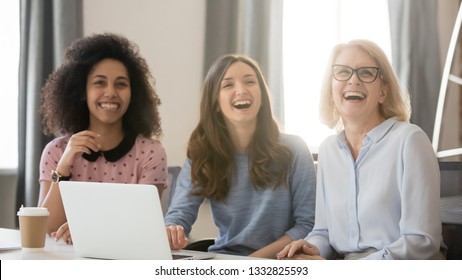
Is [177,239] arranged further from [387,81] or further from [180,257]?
[387,81]

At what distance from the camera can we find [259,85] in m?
1.77

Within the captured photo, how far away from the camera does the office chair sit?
1404 mm

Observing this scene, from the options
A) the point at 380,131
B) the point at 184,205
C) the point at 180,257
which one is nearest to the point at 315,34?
the point at 184,205

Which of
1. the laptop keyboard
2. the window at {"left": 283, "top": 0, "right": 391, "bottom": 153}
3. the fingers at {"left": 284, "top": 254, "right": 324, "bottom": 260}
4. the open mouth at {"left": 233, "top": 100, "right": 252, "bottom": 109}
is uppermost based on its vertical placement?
the window at {"left": 283, "top": 0, "right": 391, "bottom": 153}

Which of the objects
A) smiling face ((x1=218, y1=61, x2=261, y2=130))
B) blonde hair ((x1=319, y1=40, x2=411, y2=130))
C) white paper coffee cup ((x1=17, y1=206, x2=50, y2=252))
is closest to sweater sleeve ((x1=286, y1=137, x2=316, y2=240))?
smiling face ((x1=218, y1=61, x2=261, y2=130))

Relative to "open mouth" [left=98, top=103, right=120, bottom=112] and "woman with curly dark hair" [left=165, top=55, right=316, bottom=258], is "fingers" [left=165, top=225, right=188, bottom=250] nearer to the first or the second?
"woman with curly dark hair" [left=165, top=55, right=316, bottom=258]

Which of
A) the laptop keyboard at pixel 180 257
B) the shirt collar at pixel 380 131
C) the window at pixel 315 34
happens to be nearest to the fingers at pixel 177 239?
the laptop keyboard at pixel 180 257

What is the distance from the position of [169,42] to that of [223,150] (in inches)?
46.8

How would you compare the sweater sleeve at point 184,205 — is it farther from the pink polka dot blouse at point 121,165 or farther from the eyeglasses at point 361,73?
the eyeglasses at point 361,73

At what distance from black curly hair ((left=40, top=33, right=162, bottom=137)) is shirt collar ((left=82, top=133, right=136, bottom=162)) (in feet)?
0.29

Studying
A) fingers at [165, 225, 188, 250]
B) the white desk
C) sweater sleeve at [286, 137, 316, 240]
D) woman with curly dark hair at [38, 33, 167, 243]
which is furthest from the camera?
woman with curly dark hair at [38, 33, 167, 243]

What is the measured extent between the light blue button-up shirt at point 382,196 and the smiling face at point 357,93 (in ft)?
0.18
